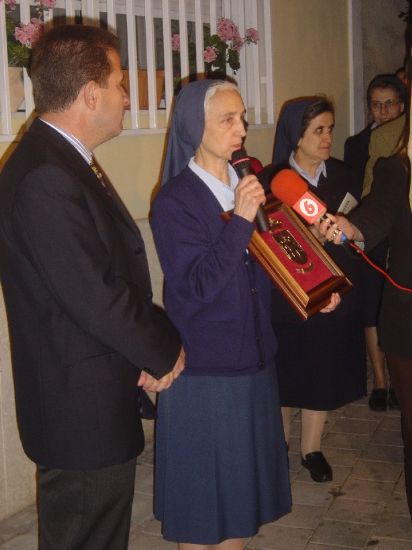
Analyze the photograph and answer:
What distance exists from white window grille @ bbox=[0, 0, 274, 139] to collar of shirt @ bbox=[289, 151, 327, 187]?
108 centimetres

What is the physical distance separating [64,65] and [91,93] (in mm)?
→ 110

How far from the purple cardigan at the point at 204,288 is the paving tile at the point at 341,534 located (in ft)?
3.75

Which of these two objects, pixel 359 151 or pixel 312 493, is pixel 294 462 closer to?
pixel 312 493

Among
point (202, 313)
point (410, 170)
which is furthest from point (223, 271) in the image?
point (410, 170)

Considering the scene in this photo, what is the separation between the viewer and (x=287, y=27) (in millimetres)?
6258

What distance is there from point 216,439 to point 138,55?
310cm

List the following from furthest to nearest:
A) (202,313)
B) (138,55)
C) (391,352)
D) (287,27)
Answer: (287,27) < (138,55) < (391,352) < (202,313)

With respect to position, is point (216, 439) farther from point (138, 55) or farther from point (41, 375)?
point (138, 55)

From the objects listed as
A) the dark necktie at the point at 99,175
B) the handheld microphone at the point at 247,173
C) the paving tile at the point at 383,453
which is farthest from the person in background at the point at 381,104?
the dark necktie at the point at 99,175

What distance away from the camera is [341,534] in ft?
12.2

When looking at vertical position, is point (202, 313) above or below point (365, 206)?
below

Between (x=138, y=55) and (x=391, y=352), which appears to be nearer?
(x=391, y=352)

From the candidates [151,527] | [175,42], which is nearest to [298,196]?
[151,527]

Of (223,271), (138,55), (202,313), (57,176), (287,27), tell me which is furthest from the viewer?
(287,27)
